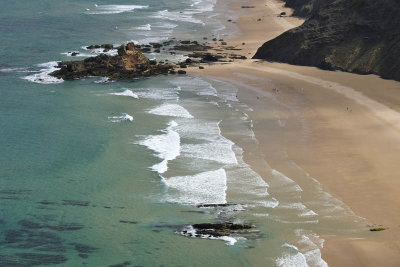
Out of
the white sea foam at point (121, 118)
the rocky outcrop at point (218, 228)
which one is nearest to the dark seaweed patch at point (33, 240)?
the rocky outcrop at point (218, 228)

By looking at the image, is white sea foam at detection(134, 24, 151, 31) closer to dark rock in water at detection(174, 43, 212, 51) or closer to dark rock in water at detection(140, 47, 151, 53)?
dark rock in water at detection(174, 43, 212, 51)

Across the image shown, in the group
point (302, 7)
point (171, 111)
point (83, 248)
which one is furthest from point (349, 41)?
point (302, 7)

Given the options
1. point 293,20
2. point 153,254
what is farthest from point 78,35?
point 153,254

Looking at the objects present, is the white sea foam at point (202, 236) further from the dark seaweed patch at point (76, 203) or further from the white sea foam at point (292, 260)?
the dark seaweed patch at point (76, 203)

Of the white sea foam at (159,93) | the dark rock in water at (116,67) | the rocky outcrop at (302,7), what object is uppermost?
the rocky outcrop at (302,7)

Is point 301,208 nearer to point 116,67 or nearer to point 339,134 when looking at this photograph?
point 339,134

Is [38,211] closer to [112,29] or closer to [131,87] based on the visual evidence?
[131,87]
